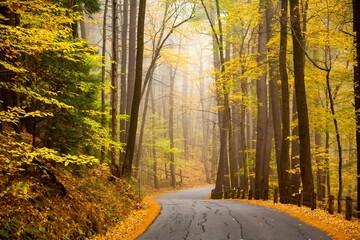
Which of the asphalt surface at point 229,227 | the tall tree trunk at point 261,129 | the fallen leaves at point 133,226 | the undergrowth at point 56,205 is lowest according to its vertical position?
the fallen leaves at point 133,226

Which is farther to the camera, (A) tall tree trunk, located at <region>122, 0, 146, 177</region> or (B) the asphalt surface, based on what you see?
(A) tall tree trunk, located at <region>122, 0, 146, 177</region>

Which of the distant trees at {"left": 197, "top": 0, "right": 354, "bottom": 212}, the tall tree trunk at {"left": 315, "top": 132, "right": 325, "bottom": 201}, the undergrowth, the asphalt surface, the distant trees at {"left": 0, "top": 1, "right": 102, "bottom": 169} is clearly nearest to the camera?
the undergrowth

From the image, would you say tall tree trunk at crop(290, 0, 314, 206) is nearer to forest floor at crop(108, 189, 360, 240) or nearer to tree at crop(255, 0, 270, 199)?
forest floor at crop(108, 189, 360, 240)

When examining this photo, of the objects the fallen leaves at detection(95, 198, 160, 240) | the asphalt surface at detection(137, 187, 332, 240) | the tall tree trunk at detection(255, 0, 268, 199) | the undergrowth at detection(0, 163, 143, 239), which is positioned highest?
the tall tree trunk at detection(255, 0, 268, 199)

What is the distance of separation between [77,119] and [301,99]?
10174 mm

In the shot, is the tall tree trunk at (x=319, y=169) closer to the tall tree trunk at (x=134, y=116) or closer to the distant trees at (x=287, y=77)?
the distant trees at (x=287, y=77)

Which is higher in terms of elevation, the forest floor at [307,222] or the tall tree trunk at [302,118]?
the tall tree trunk at [302,118]

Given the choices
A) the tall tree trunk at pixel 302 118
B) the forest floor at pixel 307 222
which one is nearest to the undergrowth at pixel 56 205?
the forest floor at pixel 307 222

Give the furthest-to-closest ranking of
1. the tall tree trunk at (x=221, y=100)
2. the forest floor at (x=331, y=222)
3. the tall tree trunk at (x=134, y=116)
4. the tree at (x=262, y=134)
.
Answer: the tall tree trunk at (x=221, y=100), the tree at (x=262, y=134), the tall tree trunk at (x=134, y=116), the forest floor at (x=331, y=222)

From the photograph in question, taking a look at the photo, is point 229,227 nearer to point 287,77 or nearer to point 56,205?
point 56,205

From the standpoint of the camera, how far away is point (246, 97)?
77.2 ft

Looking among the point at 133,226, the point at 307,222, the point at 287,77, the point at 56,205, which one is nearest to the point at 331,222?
the point at 307,222

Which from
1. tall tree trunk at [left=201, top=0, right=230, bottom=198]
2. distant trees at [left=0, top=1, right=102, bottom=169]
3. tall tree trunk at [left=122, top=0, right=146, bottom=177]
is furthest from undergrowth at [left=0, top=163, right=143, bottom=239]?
tall tree trunk at [left=201, top=0, right=230, bottom=198]

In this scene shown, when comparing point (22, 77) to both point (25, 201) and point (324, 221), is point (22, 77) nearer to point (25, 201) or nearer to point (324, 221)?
point (25, 201)
